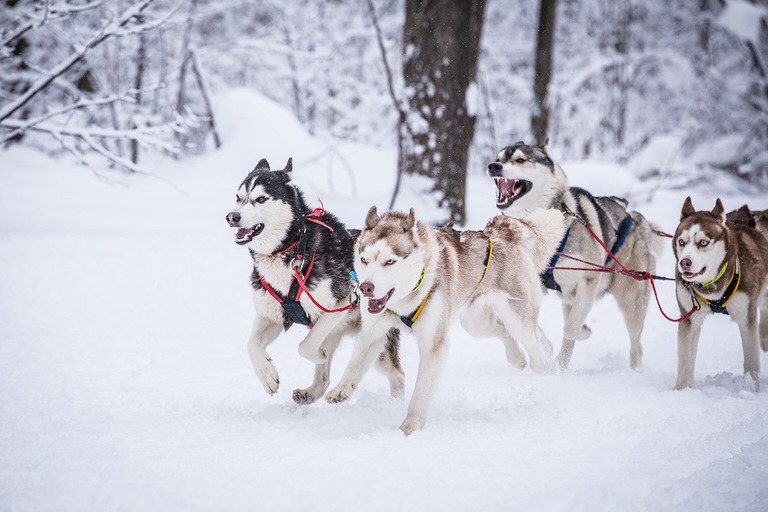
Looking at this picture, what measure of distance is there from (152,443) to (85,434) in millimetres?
410

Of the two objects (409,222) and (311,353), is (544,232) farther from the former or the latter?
(311,353)

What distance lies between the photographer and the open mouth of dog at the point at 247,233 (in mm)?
3493

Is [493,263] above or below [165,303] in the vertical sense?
above

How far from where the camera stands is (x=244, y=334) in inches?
211

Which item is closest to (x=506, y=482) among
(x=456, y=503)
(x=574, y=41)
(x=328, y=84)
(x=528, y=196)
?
(x=456, y=503)

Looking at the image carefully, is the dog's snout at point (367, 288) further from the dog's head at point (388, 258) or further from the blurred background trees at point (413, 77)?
the blurred background trees at point (413, 77)

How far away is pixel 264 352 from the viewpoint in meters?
3.52

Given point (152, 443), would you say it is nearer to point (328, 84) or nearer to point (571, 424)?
point (571, 424)

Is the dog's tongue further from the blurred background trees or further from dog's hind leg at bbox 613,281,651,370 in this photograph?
the blurred background trees

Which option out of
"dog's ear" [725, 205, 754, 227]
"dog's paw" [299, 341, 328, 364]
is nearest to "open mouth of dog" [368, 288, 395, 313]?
"dog's paw" [299, 341, 328, 364]

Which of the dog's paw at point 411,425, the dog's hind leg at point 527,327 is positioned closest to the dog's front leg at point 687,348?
the dog's hind leg at point 527,327

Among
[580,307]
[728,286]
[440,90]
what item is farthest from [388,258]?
[440,90]

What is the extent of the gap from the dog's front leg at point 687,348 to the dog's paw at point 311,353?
2246mm

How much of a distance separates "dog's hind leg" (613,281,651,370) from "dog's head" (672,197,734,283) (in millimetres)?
950
